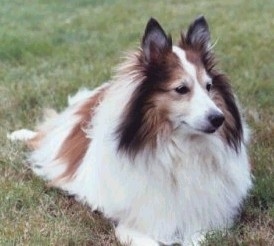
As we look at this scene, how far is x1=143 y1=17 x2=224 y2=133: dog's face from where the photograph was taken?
378 cm

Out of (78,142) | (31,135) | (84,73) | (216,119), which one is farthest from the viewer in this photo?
(84,73)

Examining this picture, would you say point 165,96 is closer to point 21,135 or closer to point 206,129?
point 206,129

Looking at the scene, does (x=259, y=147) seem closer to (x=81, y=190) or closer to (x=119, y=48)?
(x=81, y=190)

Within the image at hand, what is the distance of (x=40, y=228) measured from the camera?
4.08 metres

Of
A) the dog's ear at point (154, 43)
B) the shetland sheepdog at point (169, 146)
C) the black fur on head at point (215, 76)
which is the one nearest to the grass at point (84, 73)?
the shetland sheepdog at point (169, 146)

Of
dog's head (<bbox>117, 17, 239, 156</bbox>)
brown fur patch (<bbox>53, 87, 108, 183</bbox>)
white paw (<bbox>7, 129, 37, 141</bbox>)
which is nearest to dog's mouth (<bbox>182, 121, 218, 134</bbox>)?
dog's head (<bbox>117, 17, 239, 156</bbox>)

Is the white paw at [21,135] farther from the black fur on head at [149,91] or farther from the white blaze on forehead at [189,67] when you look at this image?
the white blaze on forehead at [189,67]

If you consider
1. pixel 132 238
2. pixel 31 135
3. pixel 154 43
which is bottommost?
pixel 31 135

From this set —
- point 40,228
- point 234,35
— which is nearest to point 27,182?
point 40,228

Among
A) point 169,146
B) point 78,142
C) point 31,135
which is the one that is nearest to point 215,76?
point 169,146

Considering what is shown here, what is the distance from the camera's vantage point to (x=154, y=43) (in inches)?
154

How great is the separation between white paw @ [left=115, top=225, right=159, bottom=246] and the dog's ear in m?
0.90

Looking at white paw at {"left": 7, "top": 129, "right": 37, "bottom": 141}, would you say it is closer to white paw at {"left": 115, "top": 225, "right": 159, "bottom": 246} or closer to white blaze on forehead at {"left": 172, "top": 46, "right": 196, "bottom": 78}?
white paw at {"left": 115, "top": 225, "right": 159, "bottom": 246}

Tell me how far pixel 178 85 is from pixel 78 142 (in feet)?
3.47
